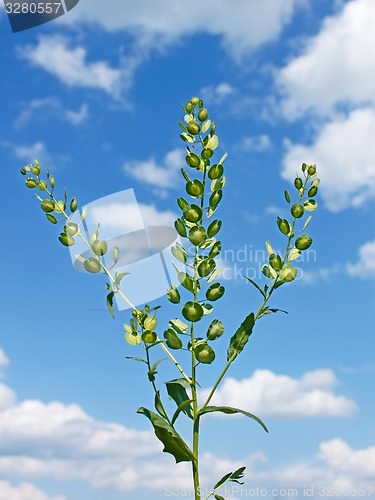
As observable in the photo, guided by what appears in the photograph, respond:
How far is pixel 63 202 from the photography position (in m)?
2.44

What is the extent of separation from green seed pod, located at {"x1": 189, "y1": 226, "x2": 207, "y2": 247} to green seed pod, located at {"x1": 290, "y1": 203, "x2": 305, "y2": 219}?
15.0 inches

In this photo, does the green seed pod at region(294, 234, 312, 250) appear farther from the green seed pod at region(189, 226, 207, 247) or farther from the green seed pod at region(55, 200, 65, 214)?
the green seed pod at region(55, 200, 65, 214)

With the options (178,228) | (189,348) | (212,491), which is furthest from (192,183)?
(212,491)

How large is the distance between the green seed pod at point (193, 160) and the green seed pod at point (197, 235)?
260 millimetres

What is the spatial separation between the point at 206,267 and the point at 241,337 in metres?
0.27

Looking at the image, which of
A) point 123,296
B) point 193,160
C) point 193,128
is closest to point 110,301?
point 123,296

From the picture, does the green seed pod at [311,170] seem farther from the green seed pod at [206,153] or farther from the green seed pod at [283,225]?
the green seed pod at [206,153]

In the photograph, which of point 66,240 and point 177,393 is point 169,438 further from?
point 66,240

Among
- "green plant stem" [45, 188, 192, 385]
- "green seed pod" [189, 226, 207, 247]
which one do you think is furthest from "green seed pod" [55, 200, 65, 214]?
"green seed pod" [189, 226, 207, 247]

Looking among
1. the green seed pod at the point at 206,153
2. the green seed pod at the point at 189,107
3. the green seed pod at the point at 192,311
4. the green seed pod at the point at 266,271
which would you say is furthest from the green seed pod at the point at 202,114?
the green seed pod at the point at 192,311

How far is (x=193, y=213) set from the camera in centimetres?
223

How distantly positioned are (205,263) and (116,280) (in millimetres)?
344

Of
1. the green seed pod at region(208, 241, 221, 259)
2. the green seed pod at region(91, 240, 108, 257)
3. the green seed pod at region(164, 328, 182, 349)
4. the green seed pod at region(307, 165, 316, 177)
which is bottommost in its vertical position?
the green seed pod at region(164, 328, 182, 349)

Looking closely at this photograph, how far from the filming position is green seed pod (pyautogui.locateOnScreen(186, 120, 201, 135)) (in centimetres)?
237
